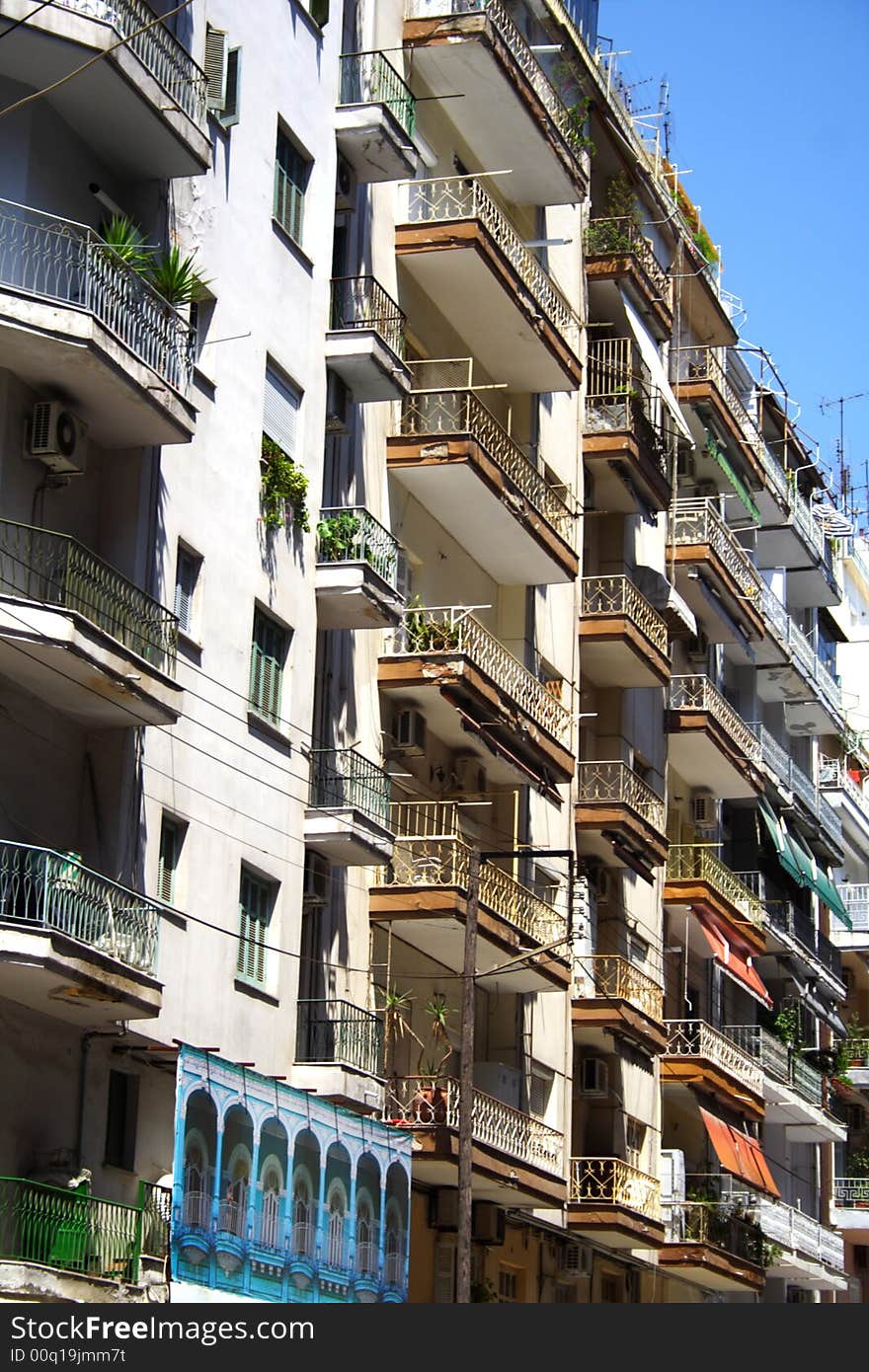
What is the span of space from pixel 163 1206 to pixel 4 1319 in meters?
5.05

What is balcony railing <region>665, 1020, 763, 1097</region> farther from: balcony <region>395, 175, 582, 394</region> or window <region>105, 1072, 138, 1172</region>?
window <region>105, 1072, 138, 1172</region>

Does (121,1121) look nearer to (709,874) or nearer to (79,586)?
(79,586)

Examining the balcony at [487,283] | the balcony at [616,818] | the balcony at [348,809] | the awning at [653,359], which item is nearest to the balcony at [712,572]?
the awning at [653,359]

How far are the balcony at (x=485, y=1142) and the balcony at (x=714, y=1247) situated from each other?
563 cm

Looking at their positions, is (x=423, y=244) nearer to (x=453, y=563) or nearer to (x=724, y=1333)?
(x=453, y=563)

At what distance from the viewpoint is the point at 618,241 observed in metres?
43.5

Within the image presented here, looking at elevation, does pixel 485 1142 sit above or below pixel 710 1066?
below

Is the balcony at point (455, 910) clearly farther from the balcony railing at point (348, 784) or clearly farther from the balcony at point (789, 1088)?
the balcony at point (789, 1088)

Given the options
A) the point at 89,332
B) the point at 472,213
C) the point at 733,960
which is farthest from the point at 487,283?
the point at 733,960

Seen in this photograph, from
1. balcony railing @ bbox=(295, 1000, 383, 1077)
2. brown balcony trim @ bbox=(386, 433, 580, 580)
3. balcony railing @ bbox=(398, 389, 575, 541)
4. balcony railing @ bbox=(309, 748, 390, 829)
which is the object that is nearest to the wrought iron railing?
balcony railing @ bbox=(398, 389, 575, 541)

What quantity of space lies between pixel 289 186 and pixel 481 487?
5.93 meters

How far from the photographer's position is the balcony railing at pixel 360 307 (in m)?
31.6

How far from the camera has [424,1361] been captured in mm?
17172

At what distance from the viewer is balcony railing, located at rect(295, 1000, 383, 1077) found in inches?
1141
